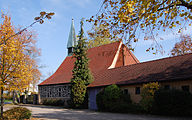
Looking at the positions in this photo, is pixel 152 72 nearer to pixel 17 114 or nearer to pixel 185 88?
pixel 185 88

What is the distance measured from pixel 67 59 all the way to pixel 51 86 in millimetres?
6260

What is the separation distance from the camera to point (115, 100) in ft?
59.2

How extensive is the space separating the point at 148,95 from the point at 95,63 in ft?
47.8

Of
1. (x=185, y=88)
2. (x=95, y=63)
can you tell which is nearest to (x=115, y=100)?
(x=185, y=88)

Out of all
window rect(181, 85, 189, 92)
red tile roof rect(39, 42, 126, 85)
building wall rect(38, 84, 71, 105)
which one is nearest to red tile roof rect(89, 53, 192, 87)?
window rect(181, 85, 189, 92)

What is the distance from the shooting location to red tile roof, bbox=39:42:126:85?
1057 inches

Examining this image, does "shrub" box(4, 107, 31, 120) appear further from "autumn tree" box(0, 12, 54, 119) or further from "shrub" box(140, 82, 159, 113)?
"shrub" box(140, 82, 159, 113)

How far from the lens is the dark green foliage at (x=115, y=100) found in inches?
671

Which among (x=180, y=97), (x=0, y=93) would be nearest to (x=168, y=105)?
A: (x=180, y=97)

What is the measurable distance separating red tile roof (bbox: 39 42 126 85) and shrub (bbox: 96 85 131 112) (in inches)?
265

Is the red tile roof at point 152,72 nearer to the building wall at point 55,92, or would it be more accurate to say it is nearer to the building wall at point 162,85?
the building wall at point 162,85

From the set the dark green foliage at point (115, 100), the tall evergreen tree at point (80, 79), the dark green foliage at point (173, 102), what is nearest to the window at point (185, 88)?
the dark green foliage at point (173, 102)

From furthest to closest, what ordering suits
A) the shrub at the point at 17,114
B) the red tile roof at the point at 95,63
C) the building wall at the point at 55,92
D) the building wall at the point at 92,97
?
the building wall at the point at 55,92 → the red tile roof at the point at 95,63 → the building wall at the point at 92,97 → the shrub at the point at 17,114

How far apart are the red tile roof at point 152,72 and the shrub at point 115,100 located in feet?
3.51
